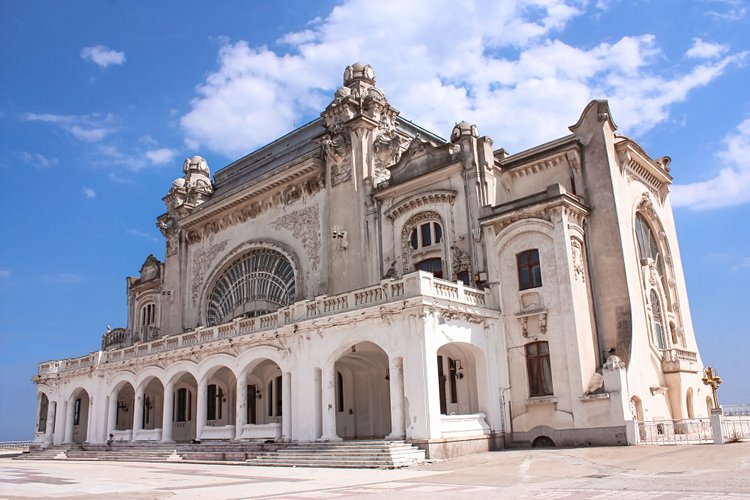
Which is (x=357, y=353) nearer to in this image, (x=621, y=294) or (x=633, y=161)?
(x=621, y=294)

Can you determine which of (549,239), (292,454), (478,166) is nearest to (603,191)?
(549,239)

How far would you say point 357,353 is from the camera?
28.4 m

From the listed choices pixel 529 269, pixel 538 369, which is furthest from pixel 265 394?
pixel 529 269

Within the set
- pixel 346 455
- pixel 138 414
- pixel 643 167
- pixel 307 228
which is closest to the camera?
pixel 346 455

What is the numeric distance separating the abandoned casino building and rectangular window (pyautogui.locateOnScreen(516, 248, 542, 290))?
0.18ft

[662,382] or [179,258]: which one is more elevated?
[179,258]

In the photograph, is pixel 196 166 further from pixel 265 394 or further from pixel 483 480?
pixel 483 480

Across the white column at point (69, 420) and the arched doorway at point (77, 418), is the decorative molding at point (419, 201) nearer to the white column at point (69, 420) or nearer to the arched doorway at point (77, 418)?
the arched doorway at point (77, 418)

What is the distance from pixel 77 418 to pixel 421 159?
95.5ft

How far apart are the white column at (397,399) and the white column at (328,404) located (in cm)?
293

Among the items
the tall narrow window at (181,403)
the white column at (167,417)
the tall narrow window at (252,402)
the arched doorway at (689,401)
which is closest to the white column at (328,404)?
the tall narrow window at (252,402)

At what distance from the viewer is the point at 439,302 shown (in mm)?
23859

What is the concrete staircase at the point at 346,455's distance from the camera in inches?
829

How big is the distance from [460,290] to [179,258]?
24.3 meters
